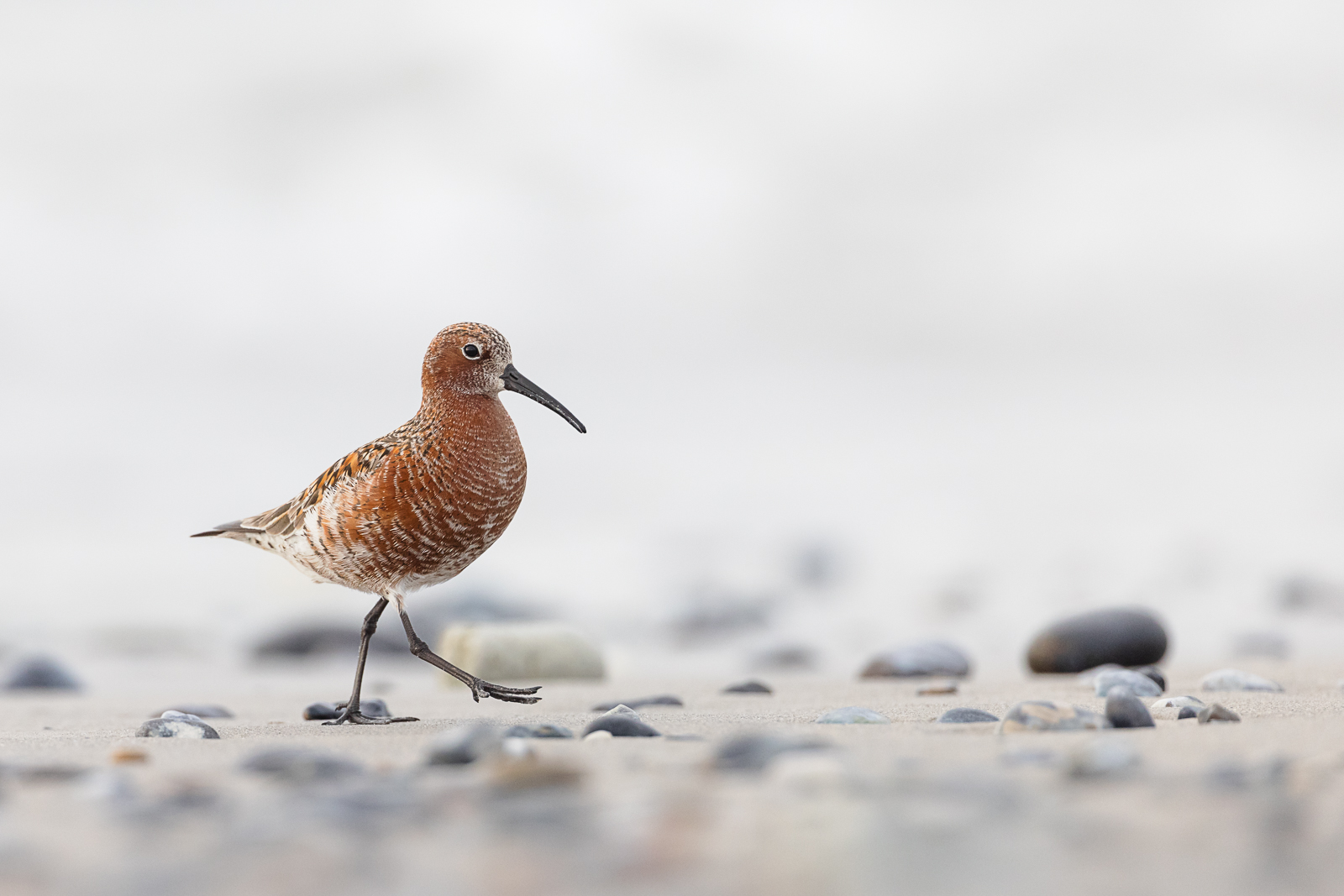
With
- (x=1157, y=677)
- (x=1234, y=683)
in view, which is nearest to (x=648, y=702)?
(x=1157, y=677)

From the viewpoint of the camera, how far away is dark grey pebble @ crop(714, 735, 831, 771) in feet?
9.14

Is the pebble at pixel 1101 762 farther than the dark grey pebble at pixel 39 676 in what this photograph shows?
No

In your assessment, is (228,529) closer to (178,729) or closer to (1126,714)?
(178,729)

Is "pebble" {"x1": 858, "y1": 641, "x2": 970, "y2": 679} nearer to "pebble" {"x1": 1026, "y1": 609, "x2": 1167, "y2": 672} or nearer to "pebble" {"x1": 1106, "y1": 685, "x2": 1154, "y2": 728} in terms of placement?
"pebble" {"x1": 1026, "y1": 609, "x2": 1167, "y2": 672}

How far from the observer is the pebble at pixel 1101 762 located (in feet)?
8.69

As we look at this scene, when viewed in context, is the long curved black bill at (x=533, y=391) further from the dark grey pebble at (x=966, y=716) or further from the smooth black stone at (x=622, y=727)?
the dark grey pebble at (x=966, y=716)

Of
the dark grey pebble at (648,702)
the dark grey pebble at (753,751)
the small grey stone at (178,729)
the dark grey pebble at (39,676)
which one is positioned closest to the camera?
the dark grey pebble at (753,751)

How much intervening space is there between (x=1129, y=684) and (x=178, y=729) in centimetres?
384

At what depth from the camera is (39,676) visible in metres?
7.64

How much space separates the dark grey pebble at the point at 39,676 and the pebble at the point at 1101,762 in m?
7.01

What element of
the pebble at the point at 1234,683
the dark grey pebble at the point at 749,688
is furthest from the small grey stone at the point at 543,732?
the pebble at the point at 1234,683

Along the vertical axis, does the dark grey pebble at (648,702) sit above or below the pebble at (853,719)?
above

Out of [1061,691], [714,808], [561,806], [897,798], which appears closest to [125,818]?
[561,806]

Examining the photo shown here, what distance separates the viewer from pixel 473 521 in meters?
4.60
